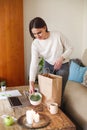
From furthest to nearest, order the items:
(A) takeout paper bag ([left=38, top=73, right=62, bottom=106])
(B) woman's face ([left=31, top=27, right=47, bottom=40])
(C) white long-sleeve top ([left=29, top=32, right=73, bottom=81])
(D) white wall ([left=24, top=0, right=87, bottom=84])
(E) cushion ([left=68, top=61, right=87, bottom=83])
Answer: (D) white wall ([left=24, top=0, right=87, bottom=84]) < (E) cushion ([left=68, top=61, right=87, bottom=83]) < (C) white long-sleeve top ([left=29, top=32, right=73, bottom=81]) < (B) woman's face ([left=31, top=27, right=47, bottom=40]) < (A) takeout paper bag ([left=38, top=73, right=62, bottom=106])

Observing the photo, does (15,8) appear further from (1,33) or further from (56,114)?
(56,114)

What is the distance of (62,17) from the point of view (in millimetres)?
3748

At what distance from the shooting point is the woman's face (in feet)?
6.46

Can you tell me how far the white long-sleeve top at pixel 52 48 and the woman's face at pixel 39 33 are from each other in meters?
0.06

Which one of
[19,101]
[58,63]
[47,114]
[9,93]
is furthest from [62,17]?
[47,114]

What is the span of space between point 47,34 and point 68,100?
684 millimetres

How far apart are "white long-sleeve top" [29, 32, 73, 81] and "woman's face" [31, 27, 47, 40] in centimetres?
6

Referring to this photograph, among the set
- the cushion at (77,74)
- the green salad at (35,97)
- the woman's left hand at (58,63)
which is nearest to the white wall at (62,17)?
the cushion at (77,74)

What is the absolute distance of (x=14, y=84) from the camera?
344 cm

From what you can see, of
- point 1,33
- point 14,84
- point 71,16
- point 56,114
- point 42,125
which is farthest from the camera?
point 71,16

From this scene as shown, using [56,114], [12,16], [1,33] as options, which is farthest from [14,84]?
[56,114]

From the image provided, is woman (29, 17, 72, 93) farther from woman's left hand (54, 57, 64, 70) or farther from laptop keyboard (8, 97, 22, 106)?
laptop keyboard (8, 97, 22, 106)

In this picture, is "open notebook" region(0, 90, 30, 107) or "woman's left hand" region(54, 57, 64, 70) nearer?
"open notebook" region(0, 90, 30, 107)

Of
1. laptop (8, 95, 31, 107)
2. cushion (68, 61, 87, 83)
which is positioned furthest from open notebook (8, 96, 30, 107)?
cushion (68, 61, 87, 83)
